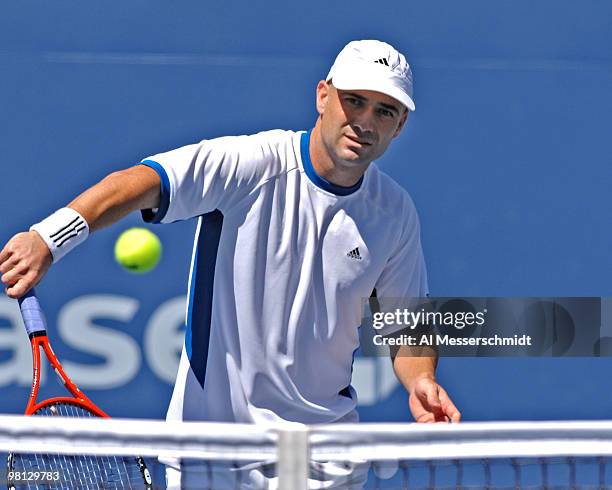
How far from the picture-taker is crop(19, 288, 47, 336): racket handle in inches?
100

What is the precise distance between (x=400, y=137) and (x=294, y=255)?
76.0 inches

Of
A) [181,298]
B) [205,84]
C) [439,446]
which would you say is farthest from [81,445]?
[205,84]

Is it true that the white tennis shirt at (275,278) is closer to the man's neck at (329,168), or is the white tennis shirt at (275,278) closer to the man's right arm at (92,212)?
the man's neck at (329,168)

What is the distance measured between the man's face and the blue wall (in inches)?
70.2

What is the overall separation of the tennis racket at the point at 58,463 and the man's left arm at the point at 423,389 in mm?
564

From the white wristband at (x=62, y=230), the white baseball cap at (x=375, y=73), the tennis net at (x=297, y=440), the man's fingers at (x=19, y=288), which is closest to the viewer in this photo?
the tennis net at (x=297, y=440)

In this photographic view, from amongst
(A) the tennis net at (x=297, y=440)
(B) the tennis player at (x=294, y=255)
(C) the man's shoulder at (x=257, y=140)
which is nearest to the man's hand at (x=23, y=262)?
(A) the tennis net at (x=297, y=440)

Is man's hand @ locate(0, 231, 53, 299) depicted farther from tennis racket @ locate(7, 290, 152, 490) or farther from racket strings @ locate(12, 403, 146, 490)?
racket strings @ locate(12, 403, 146, 490)

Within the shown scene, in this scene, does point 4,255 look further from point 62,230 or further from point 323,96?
point 323,96

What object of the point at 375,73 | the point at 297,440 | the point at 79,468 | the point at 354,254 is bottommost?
the point at 297,440

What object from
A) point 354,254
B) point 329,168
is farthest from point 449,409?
point 329,168

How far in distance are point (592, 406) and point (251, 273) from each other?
223 centimetres

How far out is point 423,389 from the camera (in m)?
2.59

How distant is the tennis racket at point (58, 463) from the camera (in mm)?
2566
